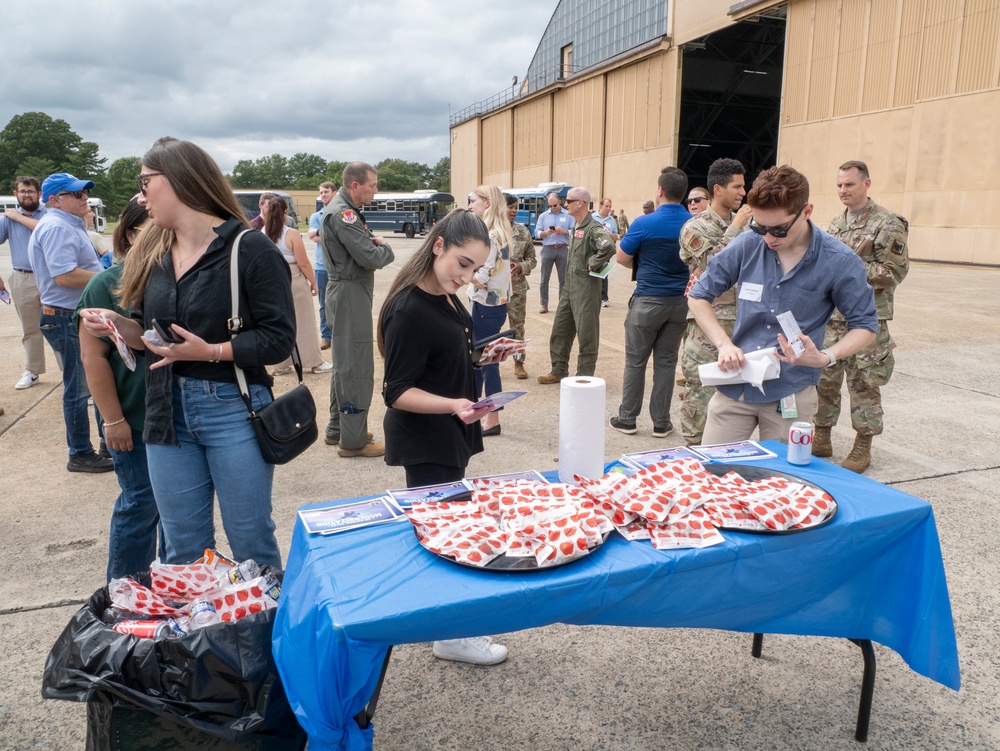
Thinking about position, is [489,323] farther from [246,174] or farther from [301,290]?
[246,174]

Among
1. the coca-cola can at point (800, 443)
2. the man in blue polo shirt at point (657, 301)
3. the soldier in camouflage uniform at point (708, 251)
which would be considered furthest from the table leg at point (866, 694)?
the man in blue polo shirt at point (657, 301)

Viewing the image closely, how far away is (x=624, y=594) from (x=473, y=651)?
3.66 ft

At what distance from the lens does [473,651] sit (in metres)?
2.69

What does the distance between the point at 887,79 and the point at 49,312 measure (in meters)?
23.0

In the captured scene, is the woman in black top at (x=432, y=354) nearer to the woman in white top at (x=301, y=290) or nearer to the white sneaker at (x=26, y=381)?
the woman in white top at (x=301, y=290)

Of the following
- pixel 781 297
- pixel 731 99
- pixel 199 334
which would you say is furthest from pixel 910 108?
pixel 199 334

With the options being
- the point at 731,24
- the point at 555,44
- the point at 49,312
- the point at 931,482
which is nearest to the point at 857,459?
the point at 931,482

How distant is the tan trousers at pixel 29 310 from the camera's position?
20.0 ft

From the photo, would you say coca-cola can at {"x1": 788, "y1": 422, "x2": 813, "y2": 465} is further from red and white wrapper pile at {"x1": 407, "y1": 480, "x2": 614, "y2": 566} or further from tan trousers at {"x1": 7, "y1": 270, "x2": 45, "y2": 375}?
tan trousers at {"x1": 7, "y1": 270, "x2": 45, "y2": 375}

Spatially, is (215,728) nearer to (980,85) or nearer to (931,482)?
(931,482)

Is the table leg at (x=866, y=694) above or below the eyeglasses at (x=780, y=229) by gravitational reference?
below

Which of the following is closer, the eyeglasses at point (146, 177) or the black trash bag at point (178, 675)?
the black trash bag at point (178, 675)

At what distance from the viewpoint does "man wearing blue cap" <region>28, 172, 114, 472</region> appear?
4469 mm

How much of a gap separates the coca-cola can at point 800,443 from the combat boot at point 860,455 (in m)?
2.52
